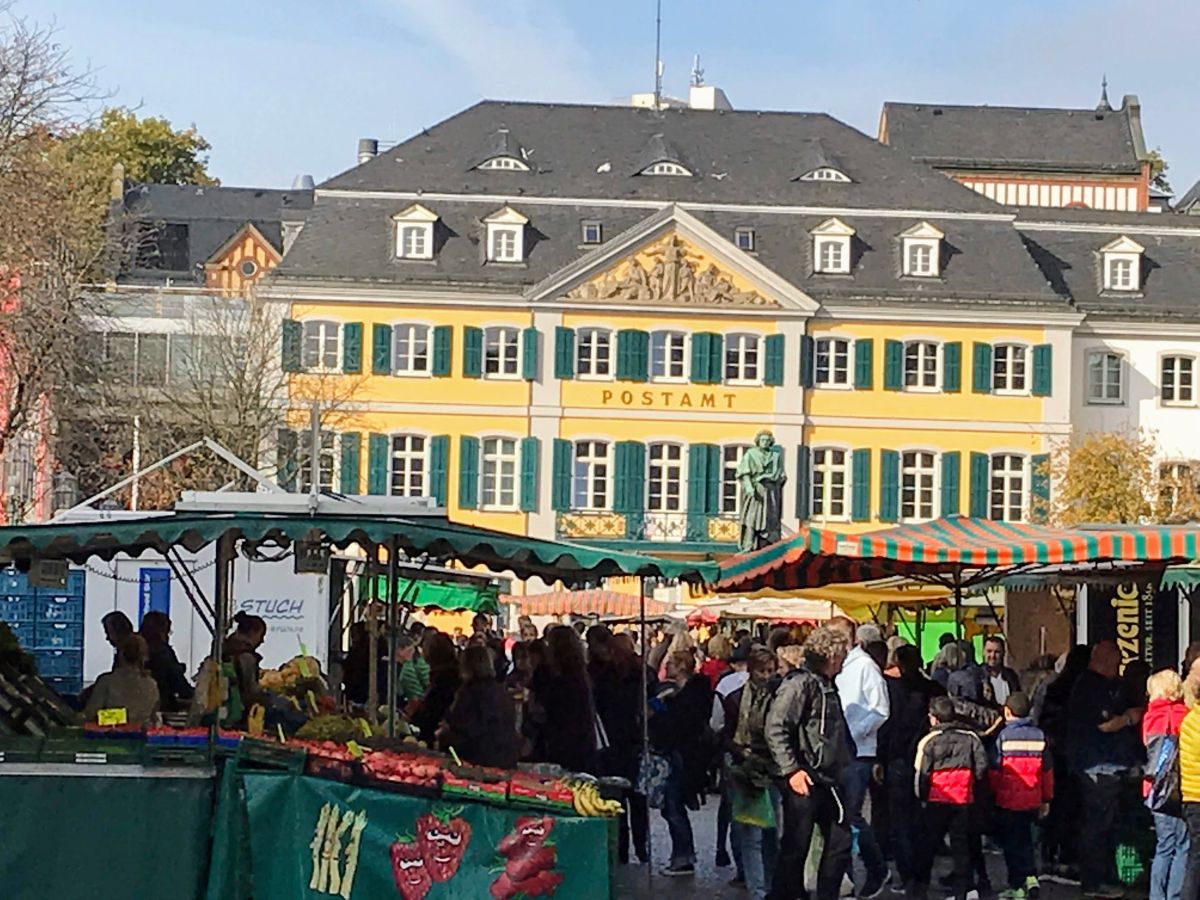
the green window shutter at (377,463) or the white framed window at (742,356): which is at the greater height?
the white framed window at (742,356)

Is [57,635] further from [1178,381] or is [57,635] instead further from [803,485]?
[1178,381]

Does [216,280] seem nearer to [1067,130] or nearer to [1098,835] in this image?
[1067,130]

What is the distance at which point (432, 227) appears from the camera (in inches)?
2172

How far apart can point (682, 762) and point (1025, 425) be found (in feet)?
Result: 129

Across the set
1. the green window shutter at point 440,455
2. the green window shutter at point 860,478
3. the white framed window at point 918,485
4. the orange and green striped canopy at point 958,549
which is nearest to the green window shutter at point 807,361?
the green window shutter at point 860,478

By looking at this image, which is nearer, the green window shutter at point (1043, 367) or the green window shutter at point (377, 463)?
the green window shutter at point (377, 463)

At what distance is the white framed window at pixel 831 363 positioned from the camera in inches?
2137

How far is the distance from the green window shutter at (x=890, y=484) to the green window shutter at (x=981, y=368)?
99.6 inches

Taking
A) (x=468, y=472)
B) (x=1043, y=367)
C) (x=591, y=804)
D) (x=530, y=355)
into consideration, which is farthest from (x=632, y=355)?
(x=591, y=804)

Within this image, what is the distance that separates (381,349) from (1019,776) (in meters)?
40.0

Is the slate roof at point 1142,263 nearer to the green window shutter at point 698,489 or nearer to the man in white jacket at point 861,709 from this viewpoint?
the green window shutter at point 698,489

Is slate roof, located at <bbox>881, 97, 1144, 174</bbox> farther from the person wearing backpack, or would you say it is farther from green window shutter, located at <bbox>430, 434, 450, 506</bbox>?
the person wearing backpack

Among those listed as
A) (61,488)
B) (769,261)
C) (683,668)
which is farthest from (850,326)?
(683,668)

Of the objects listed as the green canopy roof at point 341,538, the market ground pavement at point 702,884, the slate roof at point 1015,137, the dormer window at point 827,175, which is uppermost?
the slate roof at point 1015,137
